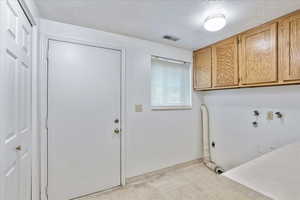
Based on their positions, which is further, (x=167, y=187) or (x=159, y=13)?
(x=167, y=187)

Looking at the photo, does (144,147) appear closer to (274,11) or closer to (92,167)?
(92,167)

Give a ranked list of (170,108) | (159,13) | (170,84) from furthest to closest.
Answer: (170,84) < (170,108) < (159,13)

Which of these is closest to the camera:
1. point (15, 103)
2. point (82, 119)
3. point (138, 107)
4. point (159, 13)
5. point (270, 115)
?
point (15, 103)

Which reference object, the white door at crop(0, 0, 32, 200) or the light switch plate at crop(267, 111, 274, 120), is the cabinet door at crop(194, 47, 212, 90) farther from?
the white door at crop(0, 0, 32, 200)

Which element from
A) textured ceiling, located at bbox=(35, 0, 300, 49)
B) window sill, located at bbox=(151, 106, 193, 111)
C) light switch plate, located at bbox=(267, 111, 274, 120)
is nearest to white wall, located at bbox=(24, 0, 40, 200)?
textured ceiling, located at bbox=(35, 0, 300, 49)

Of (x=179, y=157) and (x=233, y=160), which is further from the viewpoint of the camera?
(x=179, y=157)

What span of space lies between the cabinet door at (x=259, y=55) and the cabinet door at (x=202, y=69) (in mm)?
577

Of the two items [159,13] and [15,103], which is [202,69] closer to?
[159,13]

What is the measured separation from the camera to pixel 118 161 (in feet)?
7.05

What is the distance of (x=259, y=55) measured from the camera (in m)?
1.95

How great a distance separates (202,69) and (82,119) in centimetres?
226

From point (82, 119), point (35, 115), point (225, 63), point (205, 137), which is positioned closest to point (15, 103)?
point (35, 115)

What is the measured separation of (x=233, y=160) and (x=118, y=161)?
1.97 meters

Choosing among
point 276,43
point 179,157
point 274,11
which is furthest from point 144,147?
point 274,11
